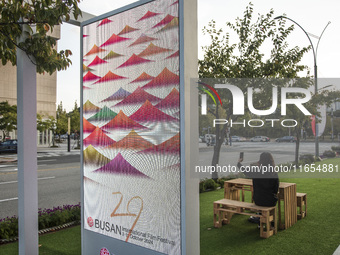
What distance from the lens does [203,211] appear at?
27.5 ft

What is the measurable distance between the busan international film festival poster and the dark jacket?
Answer: 9.92ft

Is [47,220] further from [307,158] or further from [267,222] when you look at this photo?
[307,158]

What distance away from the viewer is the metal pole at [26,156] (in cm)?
443

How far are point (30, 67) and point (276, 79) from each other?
10315mm

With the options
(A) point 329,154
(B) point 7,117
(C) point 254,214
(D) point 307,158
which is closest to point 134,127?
(C) point 254,214

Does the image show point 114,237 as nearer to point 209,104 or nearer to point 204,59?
point 209,104

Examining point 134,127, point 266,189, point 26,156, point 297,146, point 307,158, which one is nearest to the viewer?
point 134,127

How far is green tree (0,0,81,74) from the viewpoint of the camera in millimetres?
4234

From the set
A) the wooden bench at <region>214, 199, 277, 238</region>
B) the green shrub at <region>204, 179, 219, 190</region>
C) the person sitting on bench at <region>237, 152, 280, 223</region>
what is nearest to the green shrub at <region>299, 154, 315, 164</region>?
the green shrub at <region>204, 179, 219, 190</region>

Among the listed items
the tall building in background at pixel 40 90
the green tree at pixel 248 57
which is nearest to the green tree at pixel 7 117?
the tall building in background at pixel 40 90

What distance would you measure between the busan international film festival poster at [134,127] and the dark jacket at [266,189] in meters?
3.02

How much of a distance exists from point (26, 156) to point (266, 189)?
4213mm

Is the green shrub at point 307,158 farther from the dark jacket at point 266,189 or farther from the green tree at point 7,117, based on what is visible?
the green tree at point 7,117

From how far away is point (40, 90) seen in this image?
46.8 m
